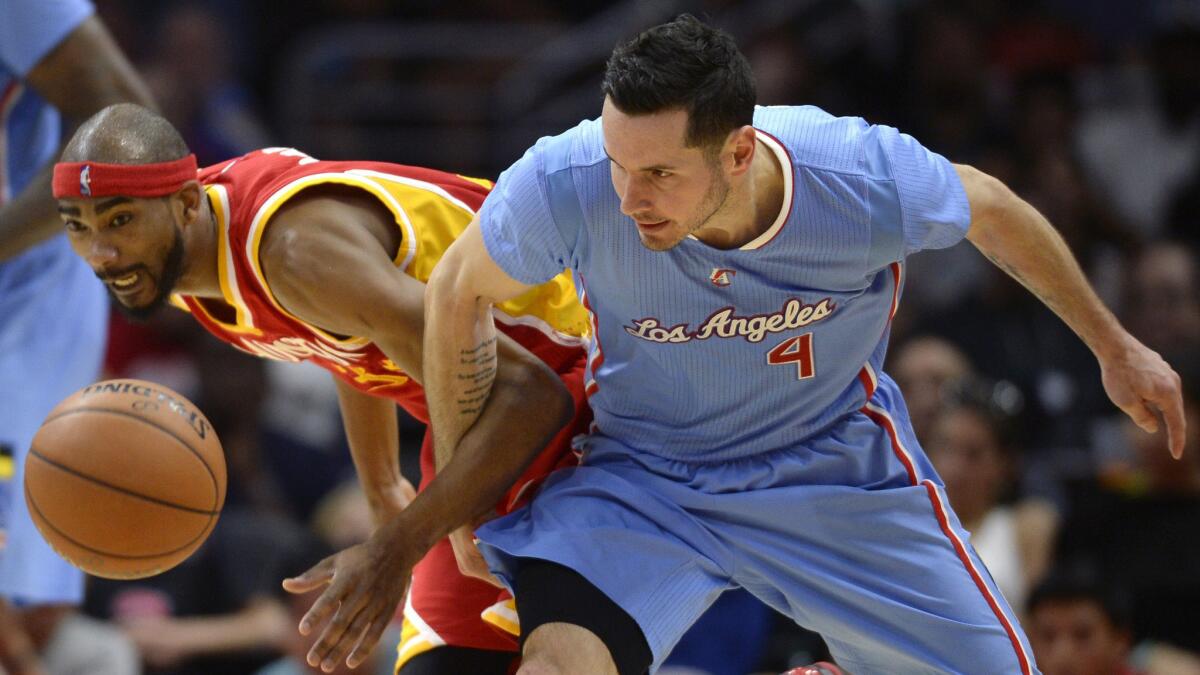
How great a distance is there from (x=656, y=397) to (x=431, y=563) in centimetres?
89

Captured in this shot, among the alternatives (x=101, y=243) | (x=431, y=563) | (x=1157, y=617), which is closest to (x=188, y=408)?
(x=101, y=243)

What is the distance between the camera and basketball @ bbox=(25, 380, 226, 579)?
396 cm

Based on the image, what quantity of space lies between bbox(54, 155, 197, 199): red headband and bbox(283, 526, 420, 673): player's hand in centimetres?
99

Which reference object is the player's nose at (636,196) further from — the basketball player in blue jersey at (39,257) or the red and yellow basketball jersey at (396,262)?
the basketball player in blue jersey at (39,257)

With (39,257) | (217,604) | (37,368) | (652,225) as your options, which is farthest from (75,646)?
(652,225)

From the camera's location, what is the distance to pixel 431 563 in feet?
14.6

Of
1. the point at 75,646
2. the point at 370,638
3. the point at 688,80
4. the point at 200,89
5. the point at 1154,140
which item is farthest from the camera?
the point at 200,89

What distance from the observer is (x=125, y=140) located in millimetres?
3996

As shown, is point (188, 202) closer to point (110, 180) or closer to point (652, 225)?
point (110, 180)

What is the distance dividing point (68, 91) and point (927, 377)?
3739 millimetres

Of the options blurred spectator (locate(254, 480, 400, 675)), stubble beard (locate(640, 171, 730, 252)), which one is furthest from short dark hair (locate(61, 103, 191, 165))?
blurred spectator (locate(254, 480, 400, 675))

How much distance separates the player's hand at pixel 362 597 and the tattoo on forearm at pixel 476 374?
0.33 meters

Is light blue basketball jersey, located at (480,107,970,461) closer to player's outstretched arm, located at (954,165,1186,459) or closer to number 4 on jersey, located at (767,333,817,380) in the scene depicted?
number 4 on jersey, located at (767,333,817,380)

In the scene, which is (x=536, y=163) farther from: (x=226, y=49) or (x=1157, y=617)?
(x=226, y=49)
